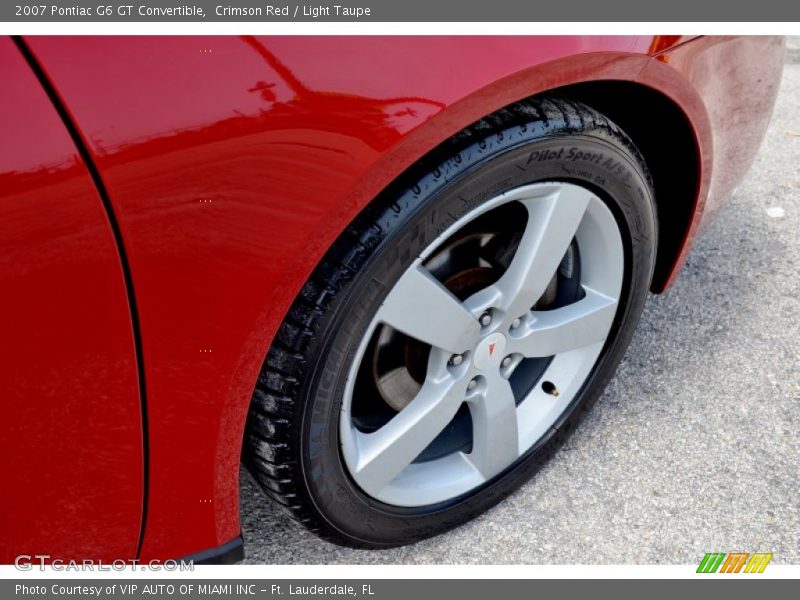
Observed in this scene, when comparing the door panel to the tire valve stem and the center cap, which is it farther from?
the tire valve stem

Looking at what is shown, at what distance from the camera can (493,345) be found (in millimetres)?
1434

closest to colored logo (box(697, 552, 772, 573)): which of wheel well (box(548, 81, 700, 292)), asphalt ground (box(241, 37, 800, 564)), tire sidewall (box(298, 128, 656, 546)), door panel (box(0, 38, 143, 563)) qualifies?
asphalt ground (box(241, 37, 800, 564))

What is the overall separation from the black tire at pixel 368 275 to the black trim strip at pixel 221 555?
0.34 ft

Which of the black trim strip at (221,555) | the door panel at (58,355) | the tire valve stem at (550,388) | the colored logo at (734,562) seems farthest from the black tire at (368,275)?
the colored logo at (734,562)

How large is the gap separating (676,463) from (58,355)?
4.43 ft

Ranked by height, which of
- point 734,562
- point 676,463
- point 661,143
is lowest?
point 734,562

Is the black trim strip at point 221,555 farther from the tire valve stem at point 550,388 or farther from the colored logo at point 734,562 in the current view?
the colored logo at point 734,562

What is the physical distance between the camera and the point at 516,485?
1659 millimetres

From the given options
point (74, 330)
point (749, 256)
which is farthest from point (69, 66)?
point (749, 256)

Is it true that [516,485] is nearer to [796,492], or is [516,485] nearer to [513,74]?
[796,492]

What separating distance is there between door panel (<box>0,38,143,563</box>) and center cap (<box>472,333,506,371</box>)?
61 centimetres

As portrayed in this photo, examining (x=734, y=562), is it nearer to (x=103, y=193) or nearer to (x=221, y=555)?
(x=221, y=555)

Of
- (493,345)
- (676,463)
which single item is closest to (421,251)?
(493,345)

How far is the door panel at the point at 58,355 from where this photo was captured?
84cm
